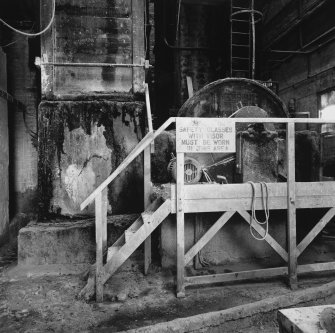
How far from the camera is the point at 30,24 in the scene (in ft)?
30.8

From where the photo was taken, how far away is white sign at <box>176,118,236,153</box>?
4.80 metres

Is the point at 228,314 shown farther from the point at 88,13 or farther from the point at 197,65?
the point at 197,65

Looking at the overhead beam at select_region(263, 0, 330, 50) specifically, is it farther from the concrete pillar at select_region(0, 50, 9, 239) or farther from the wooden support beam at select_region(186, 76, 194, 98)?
the concrete pillar at select_region(0, 50, 9, 239)

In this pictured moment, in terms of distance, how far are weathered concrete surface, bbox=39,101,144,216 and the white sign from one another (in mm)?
2343

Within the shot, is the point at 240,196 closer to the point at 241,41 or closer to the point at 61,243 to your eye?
the point at 61,243

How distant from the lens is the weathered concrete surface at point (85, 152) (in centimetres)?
662

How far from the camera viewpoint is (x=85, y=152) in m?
6.74

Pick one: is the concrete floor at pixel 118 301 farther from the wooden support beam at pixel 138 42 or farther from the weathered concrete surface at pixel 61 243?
the wooden support beam at pixel 138 42

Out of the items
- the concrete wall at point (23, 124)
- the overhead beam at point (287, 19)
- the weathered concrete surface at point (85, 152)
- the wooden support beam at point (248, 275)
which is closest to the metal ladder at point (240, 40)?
the overhead beam at point (287, 19)

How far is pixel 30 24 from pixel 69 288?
8189 mm

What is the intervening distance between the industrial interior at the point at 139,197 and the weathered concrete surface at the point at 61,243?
2 cm

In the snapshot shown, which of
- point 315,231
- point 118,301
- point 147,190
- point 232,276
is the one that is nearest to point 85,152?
point 147,190

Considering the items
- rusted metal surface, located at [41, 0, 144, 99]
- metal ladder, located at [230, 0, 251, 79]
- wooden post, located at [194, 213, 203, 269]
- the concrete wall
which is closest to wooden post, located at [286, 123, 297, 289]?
wooden post, located at [194, 213, 203, 269]

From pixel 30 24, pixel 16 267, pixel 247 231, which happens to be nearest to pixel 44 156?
pixel 16 267
